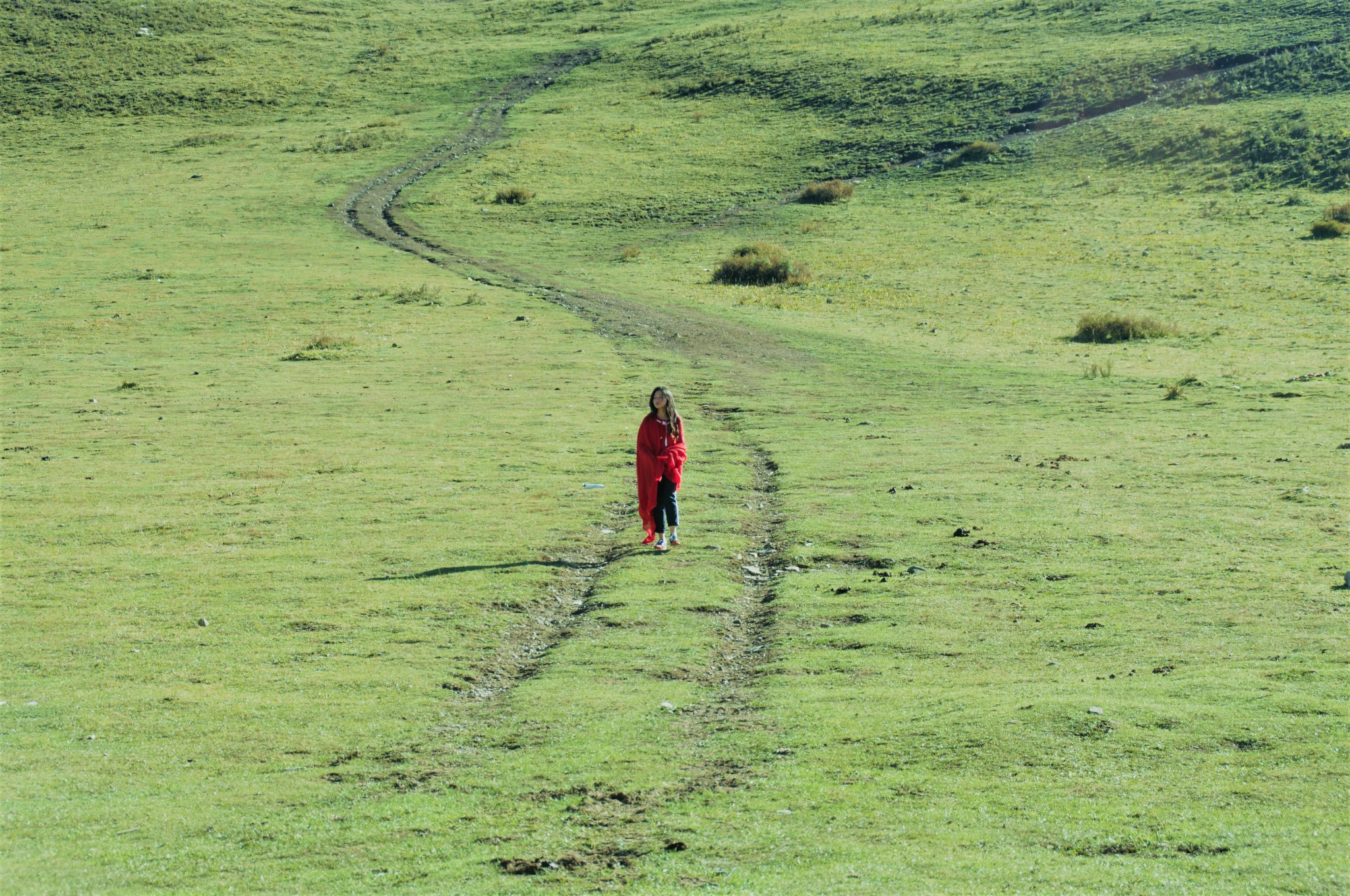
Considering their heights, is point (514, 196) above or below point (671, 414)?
above

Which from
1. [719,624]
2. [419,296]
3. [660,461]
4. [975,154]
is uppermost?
[975,154]

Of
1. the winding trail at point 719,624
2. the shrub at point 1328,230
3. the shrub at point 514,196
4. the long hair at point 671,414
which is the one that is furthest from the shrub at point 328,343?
the shrub at point 1328,230

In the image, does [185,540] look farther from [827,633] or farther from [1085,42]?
[1085,42]

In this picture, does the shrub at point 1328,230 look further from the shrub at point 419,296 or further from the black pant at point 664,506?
the black pant at point 664,506

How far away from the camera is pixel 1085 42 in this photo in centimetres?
8575

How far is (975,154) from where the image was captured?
69.9 m

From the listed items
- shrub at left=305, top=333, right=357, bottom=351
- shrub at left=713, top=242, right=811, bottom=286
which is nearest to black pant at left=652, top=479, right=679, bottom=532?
shrub at left=305, top=333, right=357, bottom=351

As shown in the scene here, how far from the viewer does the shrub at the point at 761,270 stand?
163 ft

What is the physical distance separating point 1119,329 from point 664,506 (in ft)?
81.1

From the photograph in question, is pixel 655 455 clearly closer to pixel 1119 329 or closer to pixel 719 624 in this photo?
pixel 719 624

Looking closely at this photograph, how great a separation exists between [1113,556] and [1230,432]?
394 inches

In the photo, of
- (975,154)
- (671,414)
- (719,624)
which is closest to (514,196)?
(975,154)

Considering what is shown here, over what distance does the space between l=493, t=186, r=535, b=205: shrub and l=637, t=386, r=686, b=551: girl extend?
164ft

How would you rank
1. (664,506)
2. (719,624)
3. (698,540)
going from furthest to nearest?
(698,540) < (664,506) < (719,624)
